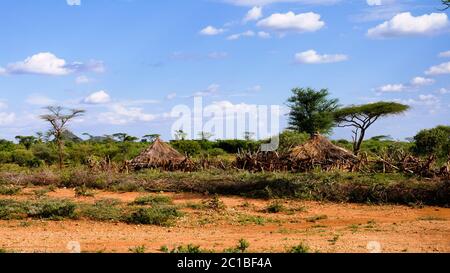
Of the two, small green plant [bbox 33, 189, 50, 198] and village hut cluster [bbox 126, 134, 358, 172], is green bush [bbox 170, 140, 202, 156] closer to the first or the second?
village hut cluster [bbox 126, 134, 358, 172]

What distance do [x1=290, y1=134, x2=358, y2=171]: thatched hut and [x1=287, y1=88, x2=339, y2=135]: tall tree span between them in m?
15.6

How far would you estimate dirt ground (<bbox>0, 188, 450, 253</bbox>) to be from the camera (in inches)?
323

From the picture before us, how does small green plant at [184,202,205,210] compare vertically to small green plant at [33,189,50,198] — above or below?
below

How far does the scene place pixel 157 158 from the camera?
2212cm

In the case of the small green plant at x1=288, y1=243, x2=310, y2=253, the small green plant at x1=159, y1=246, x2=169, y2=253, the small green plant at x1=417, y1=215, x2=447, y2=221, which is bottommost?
the small green plant at x1=417, y1=215, x2=447, y2=221

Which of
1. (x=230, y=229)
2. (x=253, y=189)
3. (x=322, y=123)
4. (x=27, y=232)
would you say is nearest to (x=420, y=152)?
(x=322, y=123)

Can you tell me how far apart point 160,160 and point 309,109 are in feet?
55.4

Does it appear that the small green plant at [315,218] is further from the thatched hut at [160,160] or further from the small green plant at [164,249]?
the thatched hut at [160,160]

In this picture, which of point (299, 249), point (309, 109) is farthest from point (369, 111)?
point (299, 249)

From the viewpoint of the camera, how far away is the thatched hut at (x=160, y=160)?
21.5m

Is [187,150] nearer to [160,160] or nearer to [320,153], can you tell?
[160,160]

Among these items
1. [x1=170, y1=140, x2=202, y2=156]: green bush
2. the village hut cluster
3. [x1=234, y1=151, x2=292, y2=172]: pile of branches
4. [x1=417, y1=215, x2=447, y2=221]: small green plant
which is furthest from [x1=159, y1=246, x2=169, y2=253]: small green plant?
[x1=170, y1=140, x2=202, y2=156]: green bush
